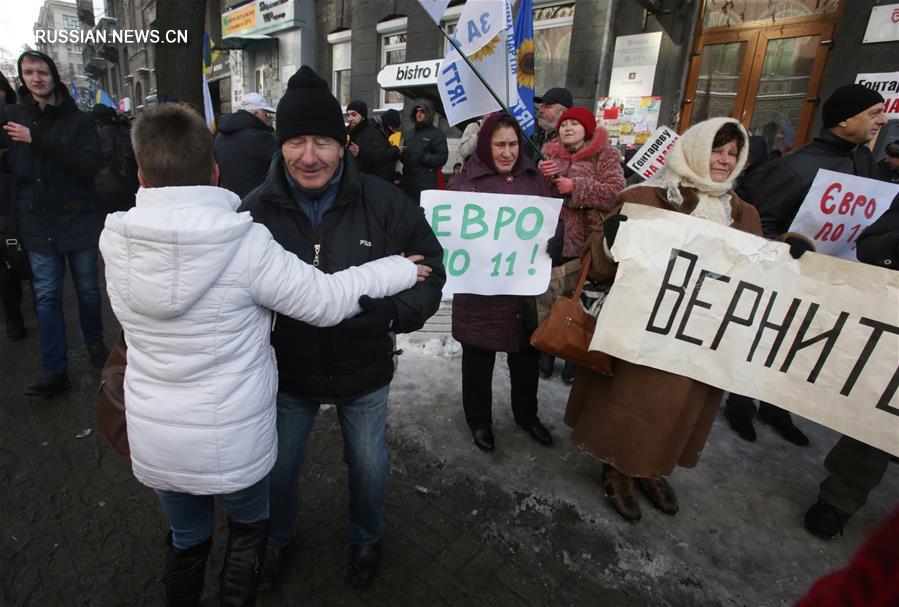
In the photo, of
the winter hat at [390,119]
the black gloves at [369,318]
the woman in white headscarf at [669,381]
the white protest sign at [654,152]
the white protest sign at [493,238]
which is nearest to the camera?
the black gloves at [369,318]

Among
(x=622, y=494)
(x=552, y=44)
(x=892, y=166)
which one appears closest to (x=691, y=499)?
(x=622, y=494)

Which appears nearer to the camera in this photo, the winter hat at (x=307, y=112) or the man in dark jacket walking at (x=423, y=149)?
the winter hat at (x=307, y=112)

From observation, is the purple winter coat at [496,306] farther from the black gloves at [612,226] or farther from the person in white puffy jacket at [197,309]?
the person in white puffy jacket at [197,309]

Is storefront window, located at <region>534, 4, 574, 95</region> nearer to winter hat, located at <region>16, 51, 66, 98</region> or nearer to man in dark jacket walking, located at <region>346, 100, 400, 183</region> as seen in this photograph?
man in dark jacket walking, located at <region>346, 100, 400, 183</region>

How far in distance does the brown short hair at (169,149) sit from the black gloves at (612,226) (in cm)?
168

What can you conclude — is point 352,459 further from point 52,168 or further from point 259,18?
point 259,18

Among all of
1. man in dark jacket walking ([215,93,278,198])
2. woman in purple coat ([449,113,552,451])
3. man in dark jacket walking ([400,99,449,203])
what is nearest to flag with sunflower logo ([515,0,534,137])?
woman in purple coat ([449,113,552,451])

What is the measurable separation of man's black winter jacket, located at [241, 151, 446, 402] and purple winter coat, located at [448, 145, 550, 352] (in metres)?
0.98

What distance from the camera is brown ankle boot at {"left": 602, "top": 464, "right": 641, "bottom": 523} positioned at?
2.56 m

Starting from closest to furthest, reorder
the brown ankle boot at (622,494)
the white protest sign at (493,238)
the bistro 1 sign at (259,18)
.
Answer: the brown ankle boot at (622,494) < the white protest sign at (493,238) < the bistro 1 sign at (259,18)

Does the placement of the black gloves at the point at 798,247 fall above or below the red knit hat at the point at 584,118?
below

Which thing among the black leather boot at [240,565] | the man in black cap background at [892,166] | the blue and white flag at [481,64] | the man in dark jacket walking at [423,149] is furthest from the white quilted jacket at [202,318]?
the man in dark jacket walking at [423,149]

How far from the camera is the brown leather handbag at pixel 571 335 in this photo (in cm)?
235

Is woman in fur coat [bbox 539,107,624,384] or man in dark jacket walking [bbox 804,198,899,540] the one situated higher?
woman in fur coat [bbox 539,107,624,384]
